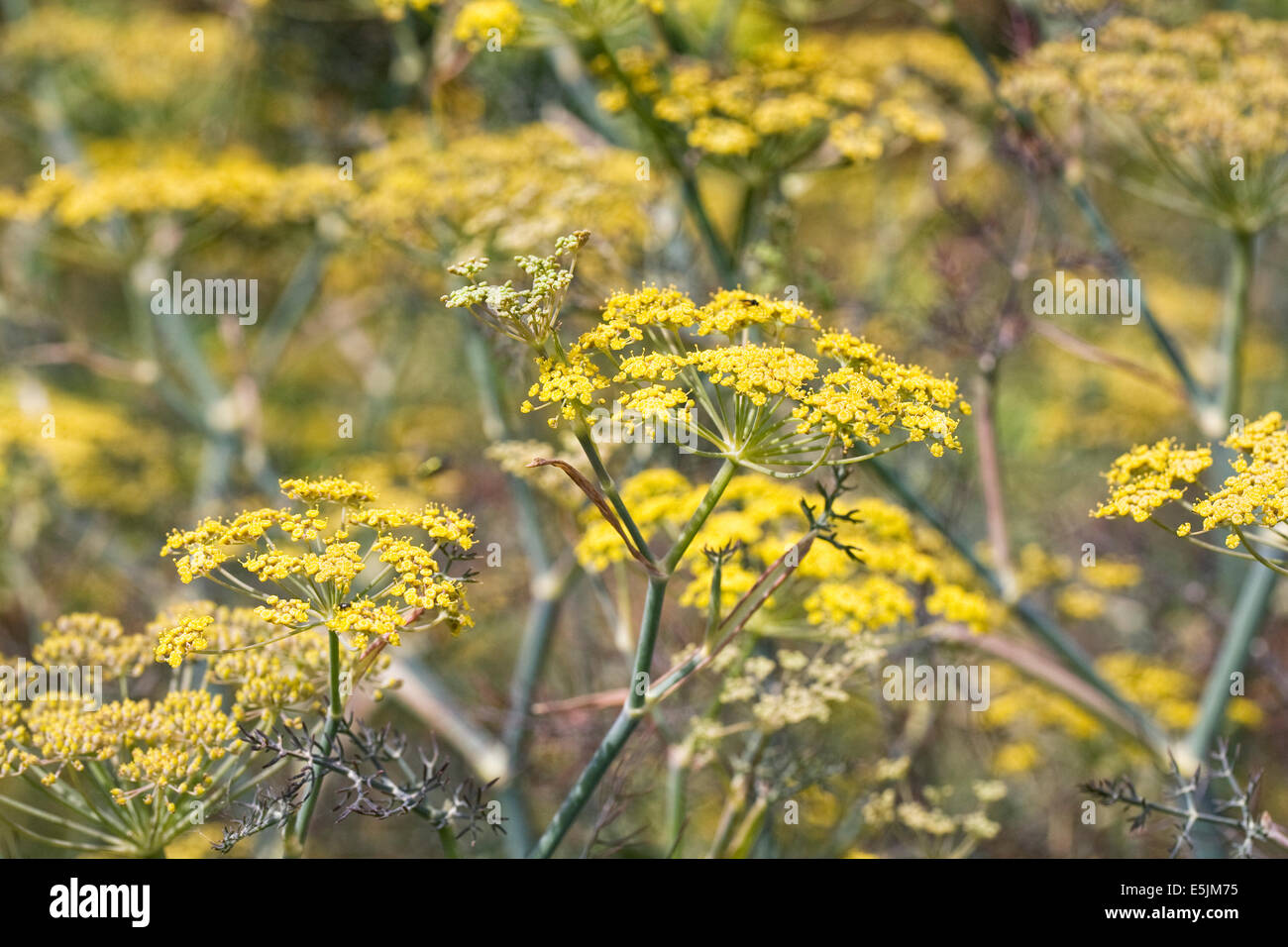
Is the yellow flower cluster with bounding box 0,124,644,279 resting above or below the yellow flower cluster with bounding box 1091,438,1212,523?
above

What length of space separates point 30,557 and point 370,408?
3.95m

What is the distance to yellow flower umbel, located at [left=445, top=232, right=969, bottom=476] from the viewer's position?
3.58 m

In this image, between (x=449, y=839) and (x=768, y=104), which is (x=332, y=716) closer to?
(x=449, y=839)

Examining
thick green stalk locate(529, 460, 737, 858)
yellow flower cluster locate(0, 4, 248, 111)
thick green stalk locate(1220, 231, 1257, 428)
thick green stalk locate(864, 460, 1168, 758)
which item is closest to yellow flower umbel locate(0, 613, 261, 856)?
thick green stalk locate(529, 460, 737, 858)

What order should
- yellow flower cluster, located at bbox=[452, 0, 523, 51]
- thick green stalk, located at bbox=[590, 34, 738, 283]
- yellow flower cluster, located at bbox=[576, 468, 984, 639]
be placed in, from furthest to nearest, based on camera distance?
thick green stalk, located at bbox=[590, 34, 738, 283] < yellow flower cluster, located at bbox=[452, 0, 523, 51] < yellow flower cluster, located at bbox=[576, 468, 984, 639]

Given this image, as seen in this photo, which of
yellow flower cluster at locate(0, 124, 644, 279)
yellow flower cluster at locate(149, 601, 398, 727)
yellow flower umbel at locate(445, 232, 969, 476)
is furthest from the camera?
yellow flower cluster at locate(0, 124, 644, 279)

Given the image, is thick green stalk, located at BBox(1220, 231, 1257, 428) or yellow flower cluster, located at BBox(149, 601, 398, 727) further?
thick green stalk, located at BBox(1220, 231, 1257, 428)

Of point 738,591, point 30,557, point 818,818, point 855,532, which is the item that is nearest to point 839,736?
point 818,818

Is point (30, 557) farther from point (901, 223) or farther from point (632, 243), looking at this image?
point (901, 223)

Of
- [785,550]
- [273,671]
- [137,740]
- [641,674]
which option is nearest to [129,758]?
[137,740]

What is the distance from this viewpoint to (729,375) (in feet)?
12.3

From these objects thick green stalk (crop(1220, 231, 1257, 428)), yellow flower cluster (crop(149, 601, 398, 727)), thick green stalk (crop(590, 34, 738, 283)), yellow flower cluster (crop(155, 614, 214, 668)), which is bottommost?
yellow flower cluster (crop(149, 601, 398, 727))

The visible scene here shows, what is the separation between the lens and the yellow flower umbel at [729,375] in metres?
3.58

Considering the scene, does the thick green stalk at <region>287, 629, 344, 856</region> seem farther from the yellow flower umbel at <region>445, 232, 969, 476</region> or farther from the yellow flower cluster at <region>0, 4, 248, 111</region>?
the yellow flower cluster at <region>0, 4, 248, 111</region>
